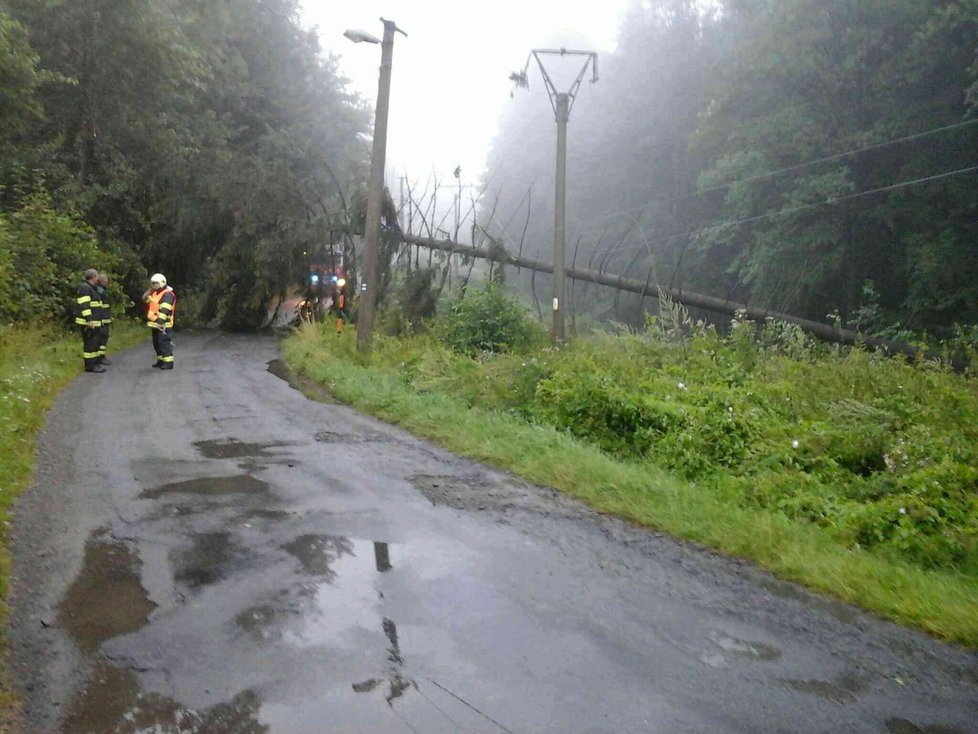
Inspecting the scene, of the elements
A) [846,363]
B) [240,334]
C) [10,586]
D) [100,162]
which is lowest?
[240,334]

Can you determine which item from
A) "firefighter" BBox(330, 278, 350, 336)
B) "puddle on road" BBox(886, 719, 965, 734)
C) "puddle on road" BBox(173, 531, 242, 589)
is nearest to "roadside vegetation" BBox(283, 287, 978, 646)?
"puddle on road" BBox(886, 719, 965, 734)

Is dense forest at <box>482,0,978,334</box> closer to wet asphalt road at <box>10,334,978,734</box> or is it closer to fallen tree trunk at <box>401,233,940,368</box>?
fallen tree trunk at <box>401,233,940,368</box>

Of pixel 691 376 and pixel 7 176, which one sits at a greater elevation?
pixel 7 176

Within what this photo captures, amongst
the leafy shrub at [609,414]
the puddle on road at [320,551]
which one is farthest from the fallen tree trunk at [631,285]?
the puddle on road at [320,551]

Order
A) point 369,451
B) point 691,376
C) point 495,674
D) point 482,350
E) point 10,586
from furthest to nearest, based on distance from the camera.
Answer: point 482,350, point 691,376, point 369,451, point 10,586, point 495,674

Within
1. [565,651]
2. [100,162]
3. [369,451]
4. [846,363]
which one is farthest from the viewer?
[100,162]

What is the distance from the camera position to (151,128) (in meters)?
25.3

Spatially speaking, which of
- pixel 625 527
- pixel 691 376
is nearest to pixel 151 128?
pixel 691 376

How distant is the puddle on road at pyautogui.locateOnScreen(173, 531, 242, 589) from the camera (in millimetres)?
5285

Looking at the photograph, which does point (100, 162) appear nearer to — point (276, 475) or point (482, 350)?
point (482, 350)

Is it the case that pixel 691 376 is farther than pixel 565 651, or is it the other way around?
pixel 691 376

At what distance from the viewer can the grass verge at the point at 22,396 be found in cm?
516

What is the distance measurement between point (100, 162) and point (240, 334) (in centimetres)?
601

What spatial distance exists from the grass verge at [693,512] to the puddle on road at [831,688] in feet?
3.17
